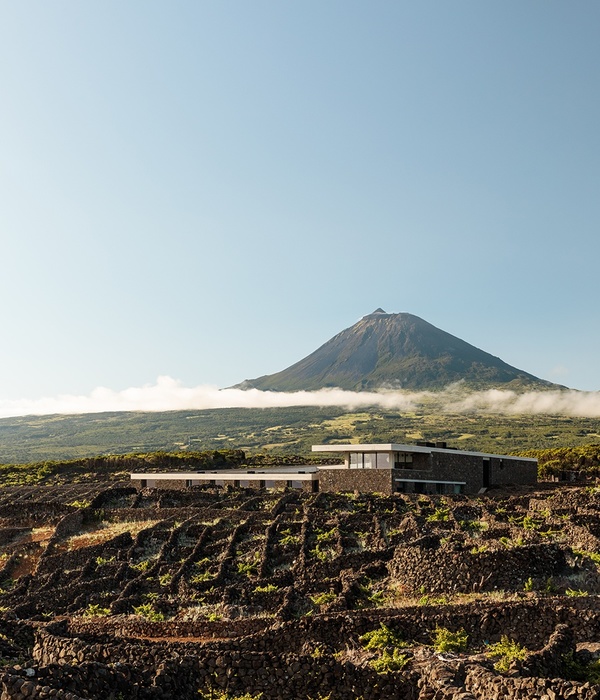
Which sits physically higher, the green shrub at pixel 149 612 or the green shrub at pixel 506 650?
the green shrub at pixel 506 650

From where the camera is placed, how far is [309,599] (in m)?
25.9

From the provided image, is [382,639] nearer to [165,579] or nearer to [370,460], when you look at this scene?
[165,579]

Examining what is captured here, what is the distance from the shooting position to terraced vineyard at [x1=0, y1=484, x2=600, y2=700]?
15.5 metres

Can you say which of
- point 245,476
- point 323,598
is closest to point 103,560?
point 323,598

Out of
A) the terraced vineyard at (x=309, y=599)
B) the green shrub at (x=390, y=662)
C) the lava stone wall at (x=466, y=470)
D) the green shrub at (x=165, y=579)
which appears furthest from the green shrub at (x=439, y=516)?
the green shrub at (x=390, y=662)

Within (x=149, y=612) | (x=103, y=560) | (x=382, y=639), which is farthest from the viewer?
(x=103, y=560)

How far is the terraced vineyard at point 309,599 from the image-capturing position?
15.5 meters

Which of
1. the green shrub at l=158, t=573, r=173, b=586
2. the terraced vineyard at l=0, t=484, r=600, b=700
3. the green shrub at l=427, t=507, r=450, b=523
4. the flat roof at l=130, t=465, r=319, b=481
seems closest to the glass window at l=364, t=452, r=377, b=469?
the flat roof at l=130, t=465, r=319, b=481

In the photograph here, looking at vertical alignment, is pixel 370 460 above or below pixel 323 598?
above

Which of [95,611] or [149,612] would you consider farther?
[95,611]

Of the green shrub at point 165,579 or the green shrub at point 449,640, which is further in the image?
the green shrub at point 165,579

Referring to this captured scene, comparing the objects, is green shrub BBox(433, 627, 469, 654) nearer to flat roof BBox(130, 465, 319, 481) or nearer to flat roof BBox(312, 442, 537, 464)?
flat roof BBox(312, 442, 537, 464)

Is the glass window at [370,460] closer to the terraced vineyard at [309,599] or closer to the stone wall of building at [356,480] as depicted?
the stone wall of building at [356,480]

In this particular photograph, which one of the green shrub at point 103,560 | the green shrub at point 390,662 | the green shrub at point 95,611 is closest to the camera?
the green shrub at point 390,662
